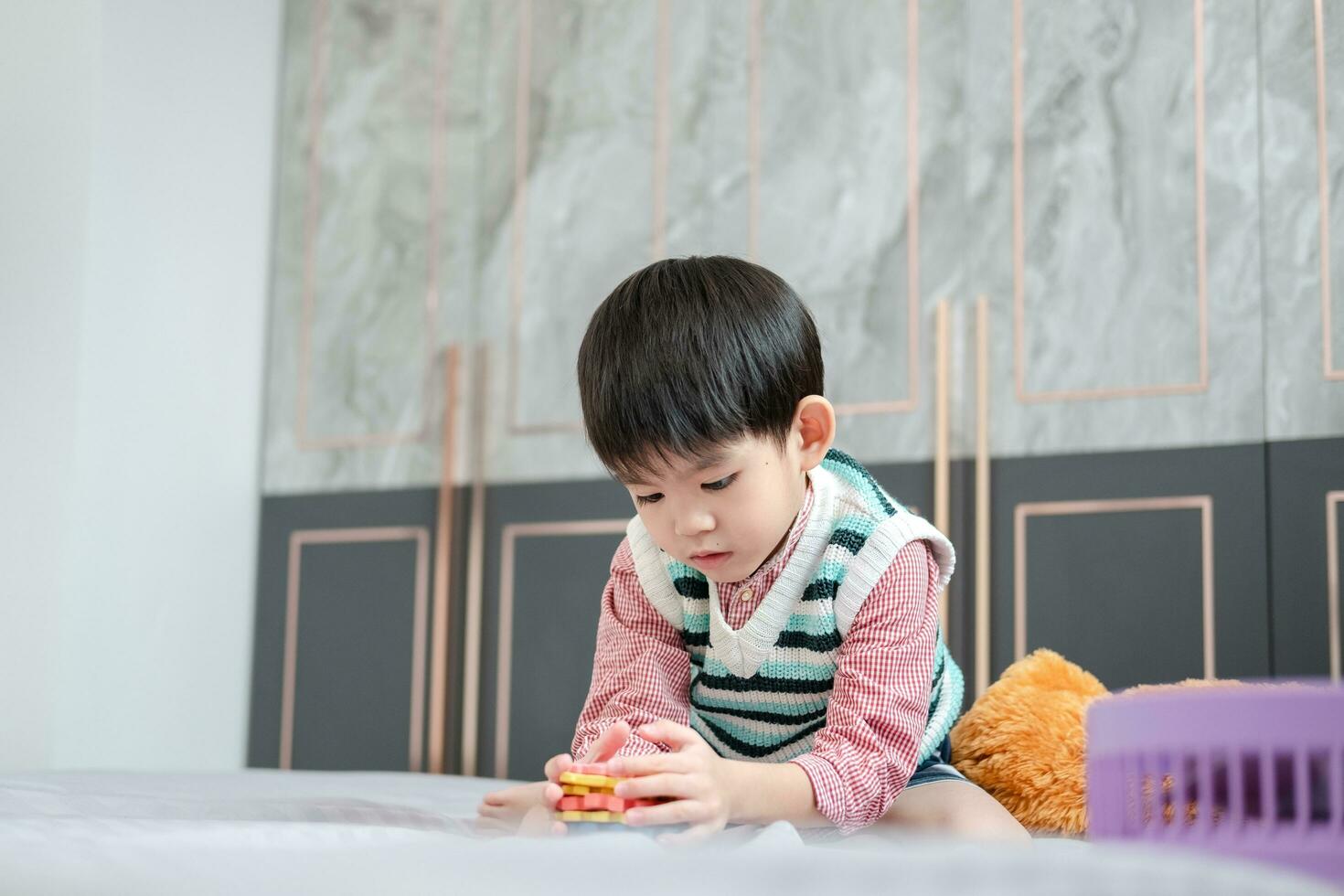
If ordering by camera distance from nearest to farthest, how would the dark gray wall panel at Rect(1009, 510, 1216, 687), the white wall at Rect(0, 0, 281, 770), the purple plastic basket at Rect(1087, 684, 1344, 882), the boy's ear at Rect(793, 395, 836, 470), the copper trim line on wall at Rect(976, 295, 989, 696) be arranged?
the purple plastic basket at Rect(1087, 684, 1344, 882)
the boy's ear at Rect(793, 395, 836, 470)
the dark gray wall panel at Rect(1009, 510, 1216, 687)
the copper trim line on wall at Rect(976, 295, 989, 696)
the white wall at Rect(0, 0, 281, 770)

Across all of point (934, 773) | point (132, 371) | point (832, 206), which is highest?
point (832, 206)

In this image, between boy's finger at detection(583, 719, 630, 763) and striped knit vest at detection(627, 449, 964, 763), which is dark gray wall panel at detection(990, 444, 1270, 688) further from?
boy's finger at detection(583, 719, 630, 763)

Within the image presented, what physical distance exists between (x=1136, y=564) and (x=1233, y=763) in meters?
1.43

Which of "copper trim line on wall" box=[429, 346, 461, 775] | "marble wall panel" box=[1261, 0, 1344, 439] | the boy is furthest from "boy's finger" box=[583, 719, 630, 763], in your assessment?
"copper trim line on wall" box=[429, 346, 461, 775]

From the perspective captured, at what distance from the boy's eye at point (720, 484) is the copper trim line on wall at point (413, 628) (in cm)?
143

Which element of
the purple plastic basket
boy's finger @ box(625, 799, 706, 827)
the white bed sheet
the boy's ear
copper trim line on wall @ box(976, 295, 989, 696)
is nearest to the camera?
the white bed sheet

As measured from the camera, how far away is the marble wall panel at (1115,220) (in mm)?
1899

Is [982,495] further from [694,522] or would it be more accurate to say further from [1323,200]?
[694,522]

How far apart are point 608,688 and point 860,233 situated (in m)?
1.14

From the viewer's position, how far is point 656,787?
0.84 m

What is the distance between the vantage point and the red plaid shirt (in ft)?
3.34

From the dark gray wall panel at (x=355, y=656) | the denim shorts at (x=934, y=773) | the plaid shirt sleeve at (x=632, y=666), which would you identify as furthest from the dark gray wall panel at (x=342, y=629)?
the denim shorts at (x=934, y=773)

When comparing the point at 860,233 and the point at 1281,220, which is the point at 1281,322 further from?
the point at 860,233

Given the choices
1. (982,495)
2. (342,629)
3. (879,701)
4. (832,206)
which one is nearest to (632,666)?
(879,701)
